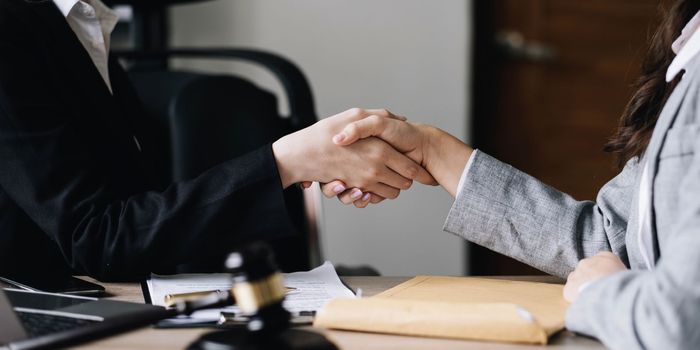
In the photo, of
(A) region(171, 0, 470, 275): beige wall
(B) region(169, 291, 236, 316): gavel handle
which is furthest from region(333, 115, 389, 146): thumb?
(A) region(171, 0, 470, 275): beige wall

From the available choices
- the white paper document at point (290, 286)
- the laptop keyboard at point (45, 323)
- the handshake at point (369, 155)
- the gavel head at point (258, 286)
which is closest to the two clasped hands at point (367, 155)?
the handshake at point (369, 155)

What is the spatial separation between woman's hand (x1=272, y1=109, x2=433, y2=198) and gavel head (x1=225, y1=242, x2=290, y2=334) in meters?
0.50

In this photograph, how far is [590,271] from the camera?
2.80 feet

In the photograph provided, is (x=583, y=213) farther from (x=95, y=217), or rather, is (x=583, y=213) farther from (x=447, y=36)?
(x=447, y=36)

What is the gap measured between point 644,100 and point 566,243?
0.21 m

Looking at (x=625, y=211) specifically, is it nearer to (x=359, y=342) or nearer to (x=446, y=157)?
(x=446, y=157)

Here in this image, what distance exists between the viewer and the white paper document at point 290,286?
32.6 inches

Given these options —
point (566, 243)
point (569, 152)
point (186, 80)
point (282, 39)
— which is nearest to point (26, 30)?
point (186, 80)

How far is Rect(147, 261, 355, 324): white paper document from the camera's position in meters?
0.83

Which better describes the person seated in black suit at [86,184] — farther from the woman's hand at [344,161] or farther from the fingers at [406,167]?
the fingers at [406,167]

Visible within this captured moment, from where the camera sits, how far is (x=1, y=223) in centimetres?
107

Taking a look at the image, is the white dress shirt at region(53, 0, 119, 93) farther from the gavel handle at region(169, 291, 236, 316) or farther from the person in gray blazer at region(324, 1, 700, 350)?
the gavel handle at region(169, 291, 236, 316)

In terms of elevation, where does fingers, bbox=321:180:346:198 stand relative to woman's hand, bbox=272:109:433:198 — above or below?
below

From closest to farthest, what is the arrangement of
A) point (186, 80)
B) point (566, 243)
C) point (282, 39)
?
1. point (566, 243)
2. point (186, 80)
3. point (282, 39)
